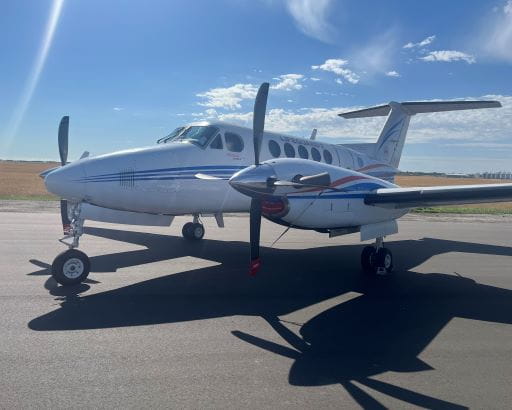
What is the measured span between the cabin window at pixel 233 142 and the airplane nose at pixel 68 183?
3560mm

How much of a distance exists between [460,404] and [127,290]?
5283 millimetres

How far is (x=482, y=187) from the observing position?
26.8 ft

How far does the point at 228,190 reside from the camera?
1000 cm

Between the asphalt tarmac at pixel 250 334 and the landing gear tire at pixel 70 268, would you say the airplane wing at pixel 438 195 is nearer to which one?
the asphalt tarmac at pixel 250 334

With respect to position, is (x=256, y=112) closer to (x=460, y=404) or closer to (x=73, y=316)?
(x=73, y=316)

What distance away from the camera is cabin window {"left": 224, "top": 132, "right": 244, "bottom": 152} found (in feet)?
33.3

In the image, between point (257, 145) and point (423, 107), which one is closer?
point (257, 145)

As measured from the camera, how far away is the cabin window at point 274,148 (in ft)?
36.4

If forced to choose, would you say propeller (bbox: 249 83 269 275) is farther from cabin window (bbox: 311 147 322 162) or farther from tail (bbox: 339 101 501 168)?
tail (bbox: 339 101 501 168)

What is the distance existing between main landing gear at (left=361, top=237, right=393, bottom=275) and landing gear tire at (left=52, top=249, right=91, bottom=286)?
5780mm

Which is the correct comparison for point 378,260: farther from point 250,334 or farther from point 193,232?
point 193,232

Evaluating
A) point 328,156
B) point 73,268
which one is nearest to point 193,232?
point 328,156

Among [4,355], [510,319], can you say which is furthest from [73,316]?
[510,319]

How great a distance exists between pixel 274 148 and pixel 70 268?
5.90 meters
